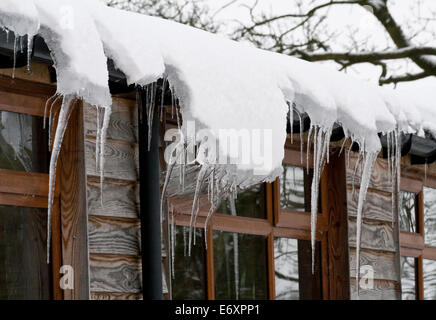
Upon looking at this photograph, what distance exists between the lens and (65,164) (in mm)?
3668

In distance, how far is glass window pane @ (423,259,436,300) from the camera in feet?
19.3

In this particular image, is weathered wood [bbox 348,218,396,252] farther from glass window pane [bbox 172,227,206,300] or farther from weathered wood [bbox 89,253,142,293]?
weathered wood [bbox 89,253,142,293]

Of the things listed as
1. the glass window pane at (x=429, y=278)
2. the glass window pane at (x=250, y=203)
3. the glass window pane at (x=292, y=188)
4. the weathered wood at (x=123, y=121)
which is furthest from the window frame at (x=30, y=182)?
the glass window pane at (x=429, y=278)

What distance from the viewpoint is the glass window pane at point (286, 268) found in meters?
5.09

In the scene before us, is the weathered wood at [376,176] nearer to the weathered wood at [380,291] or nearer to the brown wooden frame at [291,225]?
the brown wooden frame at [291,225]

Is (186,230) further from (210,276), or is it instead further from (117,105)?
(117,105)

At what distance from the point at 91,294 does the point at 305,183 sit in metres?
2.00

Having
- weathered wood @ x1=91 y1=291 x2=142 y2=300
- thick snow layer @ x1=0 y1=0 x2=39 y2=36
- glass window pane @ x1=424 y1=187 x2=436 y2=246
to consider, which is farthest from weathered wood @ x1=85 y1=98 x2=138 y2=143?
glass window pane @ x1=424 y1=187 x2=436 y2=246

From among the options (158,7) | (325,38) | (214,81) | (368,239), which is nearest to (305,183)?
(368,239)

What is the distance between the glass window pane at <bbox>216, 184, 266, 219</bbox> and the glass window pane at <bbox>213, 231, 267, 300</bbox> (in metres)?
0.13

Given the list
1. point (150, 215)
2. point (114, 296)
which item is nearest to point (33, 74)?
point (150, 215)

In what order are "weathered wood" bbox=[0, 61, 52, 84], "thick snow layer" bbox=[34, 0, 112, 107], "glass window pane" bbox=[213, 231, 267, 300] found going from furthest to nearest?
1. "glass window pane" bbox=[213, 231, 267, 300]
2. "weathered wood" bbox=[0, 61, 52, 84]
3. "thick snow layer" bbox=[34, 0, 112, 107]

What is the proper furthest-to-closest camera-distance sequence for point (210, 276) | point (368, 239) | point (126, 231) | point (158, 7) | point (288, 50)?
point (288, 50)
point (158, 7)
point (368, 239)
point (210, 276)
point (126, 231)

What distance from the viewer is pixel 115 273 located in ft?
12.3
